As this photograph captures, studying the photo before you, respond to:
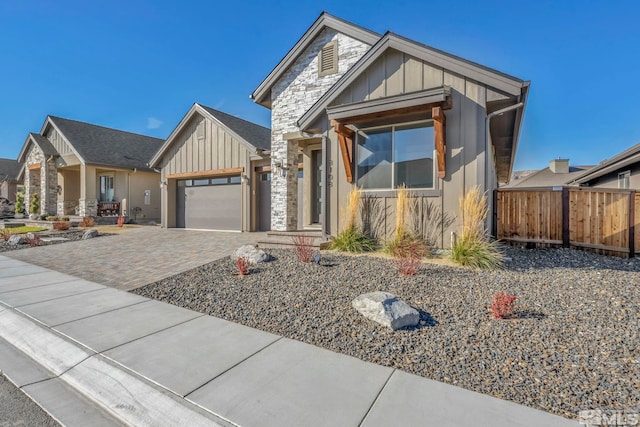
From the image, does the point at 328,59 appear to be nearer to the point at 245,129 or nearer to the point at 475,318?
the point at 245,129

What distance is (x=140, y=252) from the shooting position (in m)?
8.12

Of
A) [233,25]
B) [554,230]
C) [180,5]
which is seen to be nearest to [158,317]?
[554,230]

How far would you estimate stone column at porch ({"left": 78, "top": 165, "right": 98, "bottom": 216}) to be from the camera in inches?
652

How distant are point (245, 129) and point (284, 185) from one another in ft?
14.6

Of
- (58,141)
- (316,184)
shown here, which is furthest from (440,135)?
(58,141)

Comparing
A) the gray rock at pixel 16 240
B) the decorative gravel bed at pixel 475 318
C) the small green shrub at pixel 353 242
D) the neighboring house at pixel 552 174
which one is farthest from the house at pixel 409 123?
the neighboring house at pixel 552 174

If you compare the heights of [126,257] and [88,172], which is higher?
[88,172]

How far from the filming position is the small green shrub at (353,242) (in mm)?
6719

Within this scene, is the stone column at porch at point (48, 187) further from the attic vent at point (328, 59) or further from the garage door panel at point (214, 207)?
the attic vent at point (328, 59)

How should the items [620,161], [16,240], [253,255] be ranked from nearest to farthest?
[253,255] < [16,240] < [620,161]

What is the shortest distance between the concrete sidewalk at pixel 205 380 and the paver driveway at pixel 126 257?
193 cm

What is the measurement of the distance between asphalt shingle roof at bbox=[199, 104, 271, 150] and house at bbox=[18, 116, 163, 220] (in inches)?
305

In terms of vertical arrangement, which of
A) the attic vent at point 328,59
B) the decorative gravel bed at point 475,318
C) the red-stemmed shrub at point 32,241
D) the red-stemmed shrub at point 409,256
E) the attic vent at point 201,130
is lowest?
the decorative gravel bed at point 475,318

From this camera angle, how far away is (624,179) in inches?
446
